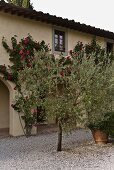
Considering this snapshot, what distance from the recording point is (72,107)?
10.0 meters

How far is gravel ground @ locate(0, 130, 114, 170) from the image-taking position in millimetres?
8891

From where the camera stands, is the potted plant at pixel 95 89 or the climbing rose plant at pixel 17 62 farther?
the climbing rose plant at pixel 17 62

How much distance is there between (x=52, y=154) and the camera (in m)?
10.4

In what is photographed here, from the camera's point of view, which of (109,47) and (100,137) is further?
(109,47)

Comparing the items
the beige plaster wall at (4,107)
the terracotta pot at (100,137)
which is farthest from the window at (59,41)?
the terracotta pot at (100,137)

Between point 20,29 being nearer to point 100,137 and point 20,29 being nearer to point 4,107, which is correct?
point 4,107

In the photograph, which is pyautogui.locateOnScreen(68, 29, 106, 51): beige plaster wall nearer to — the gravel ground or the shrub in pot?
the gravel ground

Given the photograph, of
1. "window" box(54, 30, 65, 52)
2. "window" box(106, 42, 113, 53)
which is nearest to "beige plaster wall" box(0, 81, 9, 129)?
"window" box(54, 30, 65, 52)

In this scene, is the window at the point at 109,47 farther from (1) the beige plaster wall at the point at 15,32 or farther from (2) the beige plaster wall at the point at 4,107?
(2) the beige plaster wall at the point at 4,107

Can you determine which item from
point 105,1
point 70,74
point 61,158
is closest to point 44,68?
point 70,74

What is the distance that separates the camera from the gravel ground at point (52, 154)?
29.2 ft

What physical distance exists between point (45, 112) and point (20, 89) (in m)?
3.98

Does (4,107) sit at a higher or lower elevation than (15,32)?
lower

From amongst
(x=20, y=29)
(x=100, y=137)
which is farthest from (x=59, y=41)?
(x=100, y=137)
